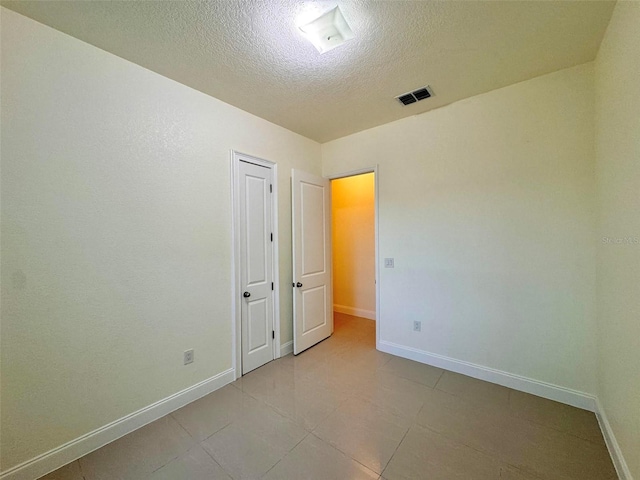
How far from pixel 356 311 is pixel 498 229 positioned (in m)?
2.79

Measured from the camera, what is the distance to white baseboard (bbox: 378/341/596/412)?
2.01 m

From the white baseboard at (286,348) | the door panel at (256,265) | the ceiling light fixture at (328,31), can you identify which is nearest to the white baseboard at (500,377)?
the white baseboard at (286,348)

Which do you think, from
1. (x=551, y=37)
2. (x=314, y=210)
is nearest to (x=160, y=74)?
(x=314, y=210)

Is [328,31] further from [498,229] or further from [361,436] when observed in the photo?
[361,436]

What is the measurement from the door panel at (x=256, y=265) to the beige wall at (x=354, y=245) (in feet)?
6.52

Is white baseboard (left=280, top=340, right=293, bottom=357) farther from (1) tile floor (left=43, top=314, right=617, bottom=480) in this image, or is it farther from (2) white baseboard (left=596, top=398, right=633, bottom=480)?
(2) white baseboard (left=596, top=398, right=633, bottom=480)

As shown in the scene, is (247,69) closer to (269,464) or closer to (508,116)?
(508,116)

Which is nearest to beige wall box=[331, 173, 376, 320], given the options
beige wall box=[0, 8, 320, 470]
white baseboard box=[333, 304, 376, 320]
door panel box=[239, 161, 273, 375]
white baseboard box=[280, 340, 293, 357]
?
white baseboard box=[333, 304, 376, 320]

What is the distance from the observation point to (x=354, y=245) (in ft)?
14.9

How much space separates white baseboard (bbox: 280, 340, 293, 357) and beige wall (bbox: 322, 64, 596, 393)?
1.11 meters

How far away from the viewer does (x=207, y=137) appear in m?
2.31

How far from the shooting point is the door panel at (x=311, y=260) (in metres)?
3.01

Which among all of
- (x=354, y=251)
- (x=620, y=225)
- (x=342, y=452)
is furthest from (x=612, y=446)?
(x=354, y=251)

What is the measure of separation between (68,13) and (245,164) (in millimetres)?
1444
